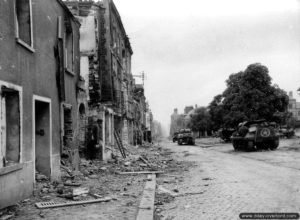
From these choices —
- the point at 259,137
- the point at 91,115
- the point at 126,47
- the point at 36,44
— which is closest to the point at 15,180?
the point at 36,44

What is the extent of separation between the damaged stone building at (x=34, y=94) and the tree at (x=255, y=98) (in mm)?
Result: 34040

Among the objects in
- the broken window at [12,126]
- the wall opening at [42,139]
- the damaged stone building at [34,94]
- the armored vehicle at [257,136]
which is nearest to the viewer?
the damaged stone building at [34,94]

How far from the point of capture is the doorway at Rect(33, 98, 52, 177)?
9.88 meters

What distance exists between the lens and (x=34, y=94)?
8812mm

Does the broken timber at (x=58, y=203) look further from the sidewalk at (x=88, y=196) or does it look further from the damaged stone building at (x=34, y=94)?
the damaged stone building at (x=34, y=94)

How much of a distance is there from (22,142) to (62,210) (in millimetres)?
1967

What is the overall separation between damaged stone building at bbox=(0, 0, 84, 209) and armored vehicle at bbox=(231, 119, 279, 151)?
14.8 m

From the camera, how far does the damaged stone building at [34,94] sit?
7215mm

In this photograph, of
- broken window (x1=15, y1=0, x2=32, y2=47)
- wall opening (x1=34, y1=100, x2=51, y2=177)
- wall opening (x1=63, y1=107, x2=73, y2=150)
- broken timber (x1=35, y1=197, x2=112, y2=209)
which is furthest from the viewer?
wall opening (x1=63, y1=107, x2=73, y2=150)

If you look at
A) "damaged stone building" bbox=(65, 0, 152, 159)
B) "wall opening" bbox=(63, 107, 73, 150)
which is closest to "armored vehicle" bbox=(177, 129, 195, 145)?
"damaged stone building" bbox=(65, 0, 152, 159)

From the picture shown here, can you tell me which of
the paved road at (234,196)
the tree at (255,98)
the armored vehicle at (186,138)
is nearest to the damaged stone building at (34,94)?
the paved road at (234,196)

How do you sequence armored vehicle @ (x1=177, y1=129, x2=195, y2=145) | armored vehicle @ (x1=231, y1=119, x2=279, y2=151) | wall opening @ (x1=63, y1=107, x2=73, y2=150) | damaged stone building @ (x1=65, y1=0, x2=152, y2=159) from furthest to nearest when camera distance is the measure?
armored vehicle @ (x1=177, y1=129, x2=195, y2=145), armored vehicle @ (x1=231, y1=119, x2=279, y2=151), damaged stone building @ (x1=65, y1=0, x2=152, y2=159), wall opening @ (x1=63, y1=107, x2=73, y2=150)

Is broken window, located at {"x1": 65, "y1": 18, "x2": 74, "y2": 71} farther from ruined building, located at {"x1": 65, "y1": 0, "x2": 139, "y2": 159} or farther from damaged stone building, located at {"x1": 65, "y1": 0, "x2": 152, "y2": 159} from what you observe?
ruined building, located at {"x1": 65, "y1": 0, "x2": 139, "y2": 159}

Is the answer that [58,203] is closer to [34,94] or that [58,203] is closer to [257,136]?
[34,94]
